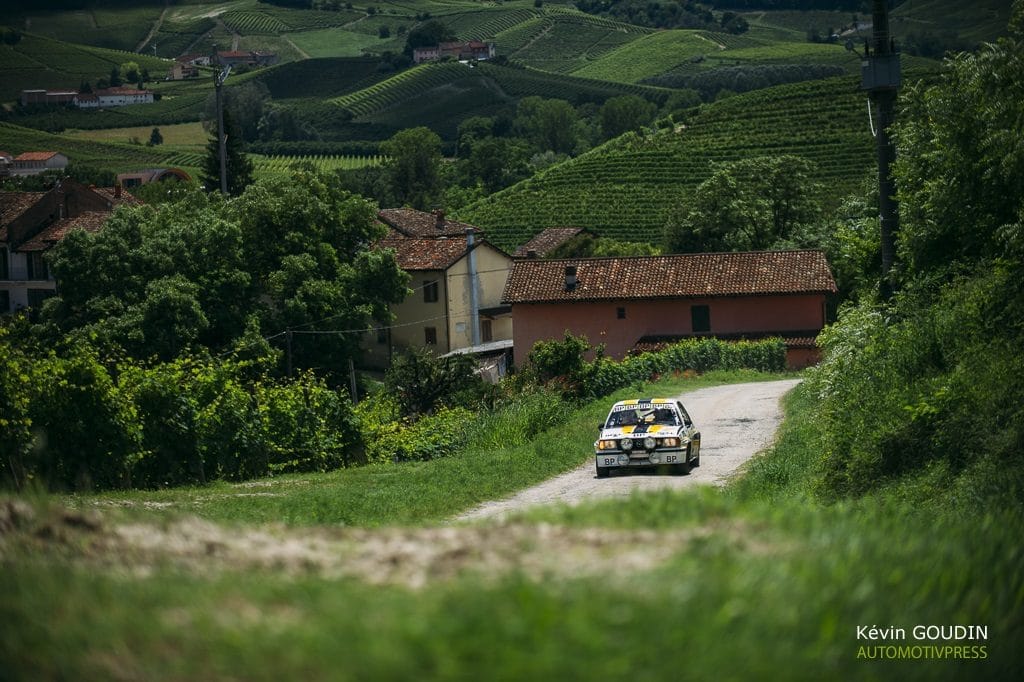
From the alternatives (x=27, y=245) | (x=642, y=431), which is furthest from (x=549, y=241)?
(x=642, y=431)

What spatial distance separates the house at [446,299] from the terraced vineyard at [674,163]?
29.0 metres

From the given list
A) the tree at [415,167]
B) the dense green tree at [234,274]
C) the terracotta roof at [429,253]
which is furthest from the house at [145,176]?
the dense green tree at [234,274]

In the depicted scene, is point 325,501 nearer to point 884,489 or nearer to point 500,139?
point 884,489

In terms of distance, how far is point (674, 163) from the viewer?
367 ft

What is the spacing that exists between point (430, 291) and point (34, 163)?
7097cm

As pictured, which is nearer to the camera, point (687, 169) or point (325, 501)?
point (325, 501)

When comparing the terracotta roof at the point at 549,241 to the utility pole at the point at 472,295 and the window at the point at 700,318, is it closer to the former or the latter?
the utility pole at the point at 472,295

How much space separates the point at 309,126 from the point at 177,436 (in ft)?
578

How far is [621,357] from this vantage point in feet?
205

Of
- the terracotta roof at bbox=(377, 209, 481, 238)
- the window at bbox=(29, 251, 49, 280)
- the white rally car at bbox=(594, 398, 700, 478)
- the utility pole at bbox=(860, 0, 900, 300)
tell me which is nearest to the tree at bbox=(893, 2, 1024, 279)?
the utility pole at bbox=(860, 0, 900, 300)

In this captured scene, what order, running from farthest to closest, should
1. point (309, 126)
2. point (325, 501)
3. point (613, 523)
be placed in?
point (309, 126), point (325, 501), point (613, 523)

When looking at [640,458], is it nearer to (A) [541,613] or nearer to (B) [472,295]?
(A) [541,613]

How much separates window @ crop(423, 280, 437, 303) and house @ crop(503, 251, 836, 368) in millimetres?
7601

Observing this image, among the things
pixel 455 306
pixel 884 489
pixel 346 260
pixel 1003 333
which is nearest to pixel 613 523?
pixel 884 489
